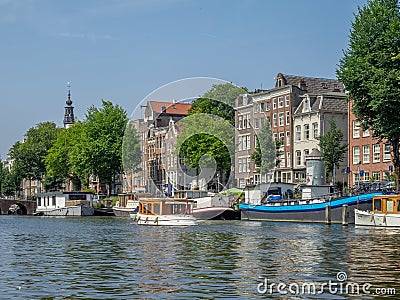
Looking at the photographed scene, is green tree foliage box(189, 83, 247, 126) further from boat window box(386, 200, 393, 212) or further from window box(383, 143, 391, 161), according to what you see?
boat window box(386, 200, 393, 212)

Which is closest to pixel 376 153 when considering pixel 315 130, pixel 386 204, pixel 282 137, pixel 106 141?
pixel 315 130

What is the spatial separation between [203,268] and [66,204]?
287 feet

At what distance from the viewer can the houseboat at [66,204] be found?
10519 centimetres

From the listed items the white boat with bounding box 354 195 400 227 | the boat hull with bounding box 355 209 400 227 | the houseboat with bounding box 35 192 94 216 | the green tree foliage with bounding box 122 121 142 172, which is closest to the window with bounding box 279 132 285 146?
the green tree foliage with bounding box 122 121 142 172

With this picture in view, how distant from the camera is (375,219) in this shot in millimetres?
53969

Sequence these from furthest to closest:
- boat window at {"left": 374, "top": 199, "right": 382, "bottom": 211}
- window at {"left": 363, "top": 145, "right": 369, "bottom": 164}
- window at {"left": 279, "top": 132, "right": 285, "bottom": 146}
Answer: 1. window at {"left": 279, "top": 132, "right": 285, "bottom": 146}
2. window at {"left": 363, "top": 145, "right": 369, "bottom": 164}
3. boat window at {"left": 374, "top": 199, "right": 382, "bottom": 211}

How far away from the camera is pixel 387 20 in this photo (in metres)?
60.3

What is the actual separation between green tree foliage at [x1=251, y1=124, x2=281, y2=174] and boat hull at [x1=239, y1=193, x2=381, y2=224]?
43.6 ft

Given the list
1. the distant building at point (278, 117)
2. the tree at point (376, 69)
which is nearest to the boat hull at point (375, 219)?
the tree at point (376, 69)

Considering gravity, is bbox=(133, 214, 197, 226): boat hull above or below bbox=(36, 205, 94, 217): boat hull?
above

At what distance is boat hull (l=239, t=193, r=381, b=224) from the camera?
59.3 meters

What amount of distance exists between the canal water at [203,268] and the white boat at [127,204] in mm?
48903

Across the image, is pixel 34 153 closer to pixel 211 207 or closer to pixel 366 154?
pixel 211 207

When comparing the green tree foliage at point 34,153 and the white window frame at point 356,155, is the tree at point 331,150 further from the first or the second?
the green tree foliage at point 34,153
